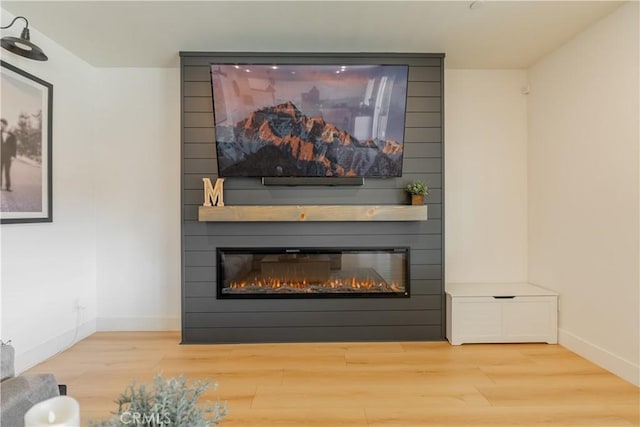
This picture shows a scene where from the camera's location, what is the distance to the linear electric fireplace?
10.5 feet

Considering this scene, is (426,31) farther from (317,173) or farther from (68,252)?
(68,252)

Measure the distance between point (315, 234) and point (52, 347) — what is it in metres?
2.31

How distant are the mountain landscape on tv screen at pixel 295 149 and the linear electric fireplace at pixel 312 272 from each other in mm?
699

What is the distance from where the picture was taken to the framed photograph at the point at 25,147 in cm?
245

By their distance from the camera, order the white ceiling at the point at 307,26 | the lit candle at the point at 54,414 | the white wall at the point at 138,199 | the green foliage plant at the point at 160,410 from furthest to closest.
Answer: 1. the white wall at the point at 138,199
2. the white ceiling at the point at 307,26
3. the green foliage plant at the point at 160,410
4. the lit candle at the point at 54,414

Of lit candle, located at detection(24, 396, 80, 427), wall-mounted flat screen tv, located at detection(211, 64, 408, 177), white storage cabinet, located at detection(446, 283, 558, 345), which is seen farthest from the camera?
white storage cabinet, located at detection(446, 283, 558, 345)

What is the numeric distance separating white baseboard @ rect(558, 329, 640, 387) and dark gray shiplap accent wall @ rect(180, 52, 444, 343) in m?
1.01

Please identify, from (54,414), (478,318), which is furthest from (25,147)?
(478,318)

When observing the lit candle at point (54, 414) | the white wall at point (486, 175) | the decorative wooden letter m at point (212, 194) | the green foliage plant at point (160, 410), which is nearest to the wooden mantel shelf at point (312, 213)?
the decorative wooden letter m at point (212, 194)

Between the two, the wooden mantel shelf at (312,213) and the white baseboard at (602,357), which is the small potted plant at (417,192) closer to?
the wooden mantel shelf at (312,213)

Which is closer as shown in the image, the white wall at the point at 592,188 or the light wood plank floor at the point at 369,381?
the light wood plank floor at the point at 369,381

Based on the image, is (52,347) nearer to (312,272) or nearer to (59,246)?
(59,246)

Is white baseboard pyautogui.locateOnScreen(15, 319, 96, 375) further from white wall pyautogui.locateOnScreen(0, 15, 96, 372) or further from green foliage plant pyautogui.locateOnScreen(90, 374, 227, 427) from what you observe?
green foliage plant pyautogui.locateOnScreen(90, 374, 227, 427)

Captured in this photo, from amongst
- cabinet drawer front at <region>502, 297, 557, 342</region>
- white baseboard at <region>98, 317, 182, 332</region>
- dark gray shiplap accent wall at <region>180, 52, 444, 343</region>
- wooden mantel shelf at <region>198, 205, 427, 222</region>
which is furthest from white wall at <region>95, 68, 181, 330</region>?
cabinet drawer front at <region>502, 297, 557, 342</region>
